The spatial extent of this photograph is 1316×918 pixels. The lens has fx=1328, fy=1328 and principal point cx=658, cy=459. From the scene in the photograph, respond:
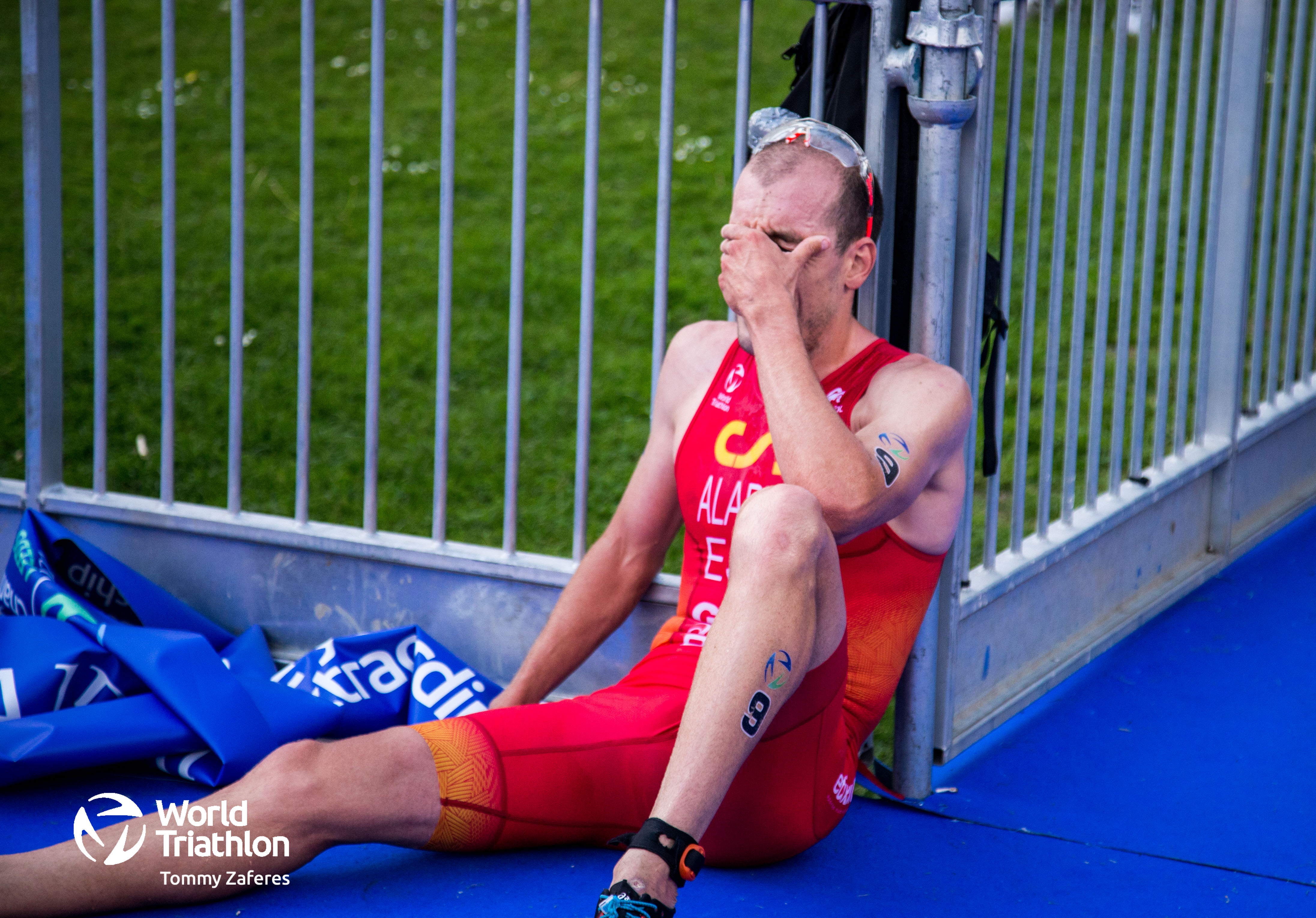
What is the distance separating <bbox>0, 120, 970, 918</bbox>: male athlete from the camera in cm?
207

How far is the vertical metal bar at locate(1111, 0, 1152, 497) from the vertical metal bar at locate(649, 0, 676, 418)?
120cm

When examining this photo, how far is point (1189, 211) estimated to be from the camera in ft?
12.4

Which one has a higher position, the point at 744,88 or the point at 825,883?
the point at 744,88

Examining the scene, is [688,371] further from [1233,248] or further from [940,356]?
[1233,248]

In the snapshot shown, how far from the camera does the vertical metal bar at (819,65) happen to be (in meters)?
2.69

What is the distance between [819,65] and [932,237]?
432 millimetres

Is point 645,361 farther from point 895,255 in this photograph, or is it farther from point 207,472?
point 895,255

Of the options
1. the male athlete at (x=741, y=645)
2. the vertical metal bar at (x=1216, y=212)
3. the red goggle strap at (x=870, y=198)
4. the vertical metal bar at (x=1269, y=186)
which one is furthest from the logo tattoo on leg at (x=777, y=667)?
the vertical metal bar at (x=1269, y=186)

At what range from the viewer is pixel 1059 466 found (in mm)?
5512

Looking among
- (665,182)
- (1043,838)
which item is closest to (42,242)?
(665,182)

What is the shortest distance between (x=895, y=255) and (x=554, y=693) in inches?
50.5

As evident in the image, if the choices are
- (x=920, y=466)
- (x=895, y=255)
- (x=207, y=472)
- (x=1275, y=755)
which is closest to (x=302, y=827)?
(x=920, y=466)

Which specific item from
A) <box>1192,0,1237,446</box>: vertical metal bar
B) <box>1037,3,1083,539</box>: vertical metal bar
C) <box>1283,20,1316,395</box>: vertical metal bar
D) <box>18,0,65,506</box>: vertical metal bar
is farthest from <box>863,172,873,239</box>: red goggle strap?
<box>1283,20,1316,395</box>: vertical metal bar

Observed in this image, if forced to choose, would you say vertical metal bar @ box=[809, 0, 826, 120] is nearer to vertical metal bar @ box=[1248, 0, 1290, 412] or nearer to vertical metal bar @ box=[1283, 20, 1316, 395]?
vertical metal bar @ box=[1248, 0, 1290, 412]
